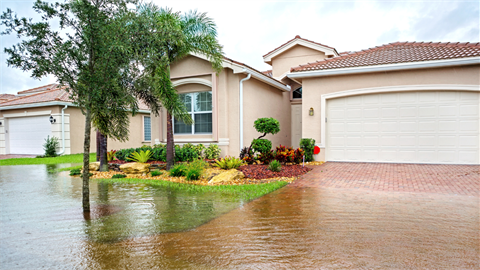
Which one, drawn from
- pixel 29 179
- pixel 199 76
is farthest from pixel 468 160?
pixel 29 179

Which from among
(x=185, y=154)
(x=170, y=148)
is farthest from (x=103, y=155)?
(x=185, y=154)

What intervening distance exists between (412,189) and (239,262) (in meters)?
5.52

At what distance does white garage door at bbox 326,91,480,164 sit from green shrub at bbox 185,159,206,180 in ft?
18.0

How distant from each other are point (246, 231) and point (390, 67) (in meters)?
9.29

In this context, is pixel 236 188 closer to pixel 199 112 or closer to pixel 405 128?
pixel 199 112

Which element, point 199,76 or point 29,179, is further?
point 199,76

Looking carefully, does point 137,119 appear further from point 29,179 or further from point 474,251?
point 474,251

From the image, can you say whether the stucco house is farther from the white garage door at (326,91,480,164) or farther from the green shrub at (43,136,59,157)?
the green shrub at (43,136,59,157)

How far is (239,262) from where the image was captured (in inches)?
136

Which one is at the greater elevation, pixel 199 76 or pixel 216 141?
pixel 199 76

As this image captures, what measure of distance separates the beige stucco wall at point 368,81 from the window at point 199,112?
405cm

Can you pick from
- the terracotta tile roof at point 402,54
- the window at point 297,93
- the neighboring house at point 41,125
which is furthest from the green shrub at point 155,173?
the neighboring house at point 41,125

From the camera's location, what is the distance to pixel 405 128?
11.2 meters

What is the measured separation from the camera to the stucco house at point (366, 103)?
10586 mm
